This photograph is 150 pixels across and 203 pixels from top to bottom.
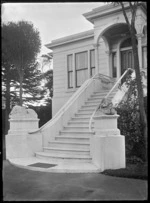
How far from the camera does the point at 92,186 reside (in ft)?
14.8

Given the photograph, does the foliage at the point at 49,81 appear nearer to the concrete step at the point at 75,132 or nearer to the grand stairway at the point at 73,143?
the grand stairway at the point at 73,143

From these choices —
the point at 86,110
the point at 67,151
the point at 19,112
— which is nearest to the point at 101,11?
the point at 86,110

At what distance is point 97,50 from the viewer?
36.9ft

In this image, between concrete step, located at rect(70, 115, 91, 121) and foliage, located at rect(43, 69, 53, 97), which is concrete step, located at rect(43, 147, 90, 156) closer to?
concrete step, located at rect(70, 115, 91, 121)

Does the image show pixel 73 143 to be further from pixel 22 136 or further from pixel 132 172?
pixel 132 172

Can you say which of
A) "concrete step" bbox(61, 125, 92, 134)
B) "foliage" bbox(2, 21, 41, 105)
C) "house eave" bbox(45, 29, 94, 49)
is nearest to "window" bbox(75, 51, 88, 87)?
"house eave" bbox(45, 29, 94, 49)

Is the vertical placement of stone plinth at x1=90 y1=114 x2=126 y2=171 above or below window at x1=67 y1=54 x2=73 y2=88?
below

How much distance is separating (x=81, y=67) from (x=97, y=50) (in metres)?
2.27

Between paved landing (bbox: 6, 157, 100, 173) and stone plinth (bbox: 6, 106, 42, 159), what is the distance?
0.51 meters

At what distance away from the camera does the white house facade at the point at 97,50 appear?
34.7 ft

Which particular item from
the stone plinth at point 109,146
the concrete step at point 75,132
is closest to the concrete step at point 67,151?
the stone plinth at point 109,146

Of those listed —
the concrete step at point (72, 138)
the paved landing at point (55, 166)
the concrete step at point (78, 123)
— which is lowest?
the paved landing at point (55, 166)

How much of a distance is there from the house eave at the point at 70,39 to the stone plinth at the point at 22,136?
668 centimetres

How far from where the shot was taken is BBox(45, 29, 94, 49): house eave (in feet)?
41.5
